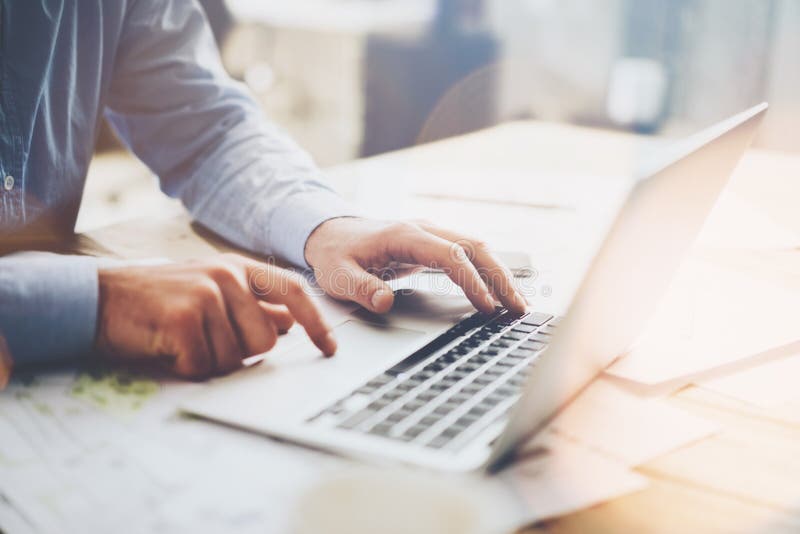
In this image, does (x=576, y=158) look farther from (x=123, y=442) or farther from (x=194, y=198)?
(x=123, y=442)

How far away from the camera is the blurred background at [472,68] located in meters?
3.39

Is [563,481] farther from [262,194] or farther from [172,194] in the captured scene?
[172,194]

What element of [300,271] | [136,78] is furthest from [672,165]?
[136,78]

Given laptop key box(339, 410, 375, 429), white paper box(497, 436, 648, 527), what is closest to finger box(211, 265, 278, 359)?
laptop key box(339, 410, 375, 429)

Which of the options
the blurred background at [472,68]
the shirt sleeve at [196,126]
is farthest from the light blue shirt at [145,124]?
the blurred background at [472,68]

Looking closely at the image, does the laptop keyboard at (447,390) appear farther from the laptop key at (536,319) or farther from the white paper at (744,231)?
the white paper at (744,231)

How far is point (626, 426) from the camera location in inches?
21.1

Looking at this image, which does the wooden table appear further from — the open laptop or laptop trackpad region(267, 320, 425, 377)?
laptop trackpad region(267, 320, 425, 377)

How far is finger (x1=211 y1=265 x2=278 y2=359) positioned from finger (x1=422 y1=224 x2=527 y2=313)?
235mm

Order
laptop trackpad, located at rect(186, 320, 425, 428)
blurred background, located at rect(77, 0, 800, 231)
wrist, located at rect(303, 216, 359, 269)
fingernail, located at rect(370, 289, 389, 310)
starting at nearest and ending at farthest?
laptop trackpad, located at rect(186, 320, 425, 428) → fingernail, located at rect(370, 289, 389, 310) → wrist, located at rect(303, 216, 359, 269) → blurred background, located at rect(77, 0, 800, 231)

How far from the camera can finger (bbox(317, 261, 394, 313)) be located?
2.43ft

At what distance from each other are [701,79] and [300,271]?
3050 millimetres

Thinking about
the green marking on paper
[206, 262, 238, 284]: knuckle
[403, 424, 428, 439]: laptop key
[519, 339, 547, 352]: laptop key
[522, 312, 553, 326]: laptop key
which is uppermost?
[206, 262, 238, 284]: knuckle

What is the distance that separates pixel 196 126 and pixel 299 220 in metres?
0.29
